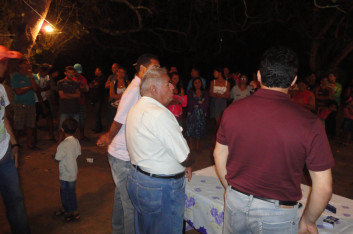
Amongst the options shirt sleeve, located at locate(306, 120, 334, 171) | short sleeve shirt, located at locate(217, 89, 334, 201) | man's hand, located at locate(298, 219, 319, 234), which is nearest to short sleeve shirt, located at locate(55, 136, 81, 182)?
short sleeve shirt, located at locate(217, 89, 334, 201)

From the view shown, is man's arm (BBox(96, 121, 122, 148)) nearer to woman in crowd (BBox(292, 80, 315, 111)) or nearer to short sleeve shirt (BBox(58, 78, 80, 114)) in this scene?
short sleeve shirt (BBox(58, 78, 80, 114))

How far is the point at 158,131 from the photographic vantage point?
2.09m

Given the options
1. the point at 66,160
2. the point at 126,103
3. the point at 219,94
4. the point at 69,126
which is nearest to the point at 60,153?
the point at 66,160

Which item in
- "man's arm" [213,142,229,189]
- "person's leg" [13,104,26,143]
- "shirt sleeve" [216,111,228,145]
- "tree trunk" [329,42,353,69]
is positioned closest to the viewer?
"shirt sleeve" [216,111,228,145]

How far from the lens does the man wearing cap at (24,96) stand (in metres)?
5.91

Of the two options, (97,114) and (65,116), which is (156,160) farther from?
(97,114)

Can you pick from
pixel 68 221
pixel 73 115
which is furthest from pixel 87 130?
pixel 68 221

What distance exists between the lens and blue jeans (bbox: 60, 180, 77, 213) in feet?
11.9

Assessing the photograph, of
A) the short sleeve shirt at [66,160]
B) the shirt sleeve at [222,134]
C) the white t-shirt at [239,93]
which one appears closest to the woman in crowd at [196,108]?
the white t-shirt at [239,93]

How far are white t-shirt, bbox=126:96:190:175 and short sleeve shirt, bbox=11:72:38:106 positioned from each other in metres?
4.65

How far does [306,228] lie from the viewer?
5.97 ft

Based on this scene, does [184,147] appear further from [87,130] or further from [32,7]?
[87,130]

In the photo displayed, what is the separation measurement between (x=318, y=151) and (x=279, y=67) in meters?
0.51

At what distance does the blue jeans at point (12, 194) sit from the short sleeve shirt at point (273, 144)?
2.07 m
